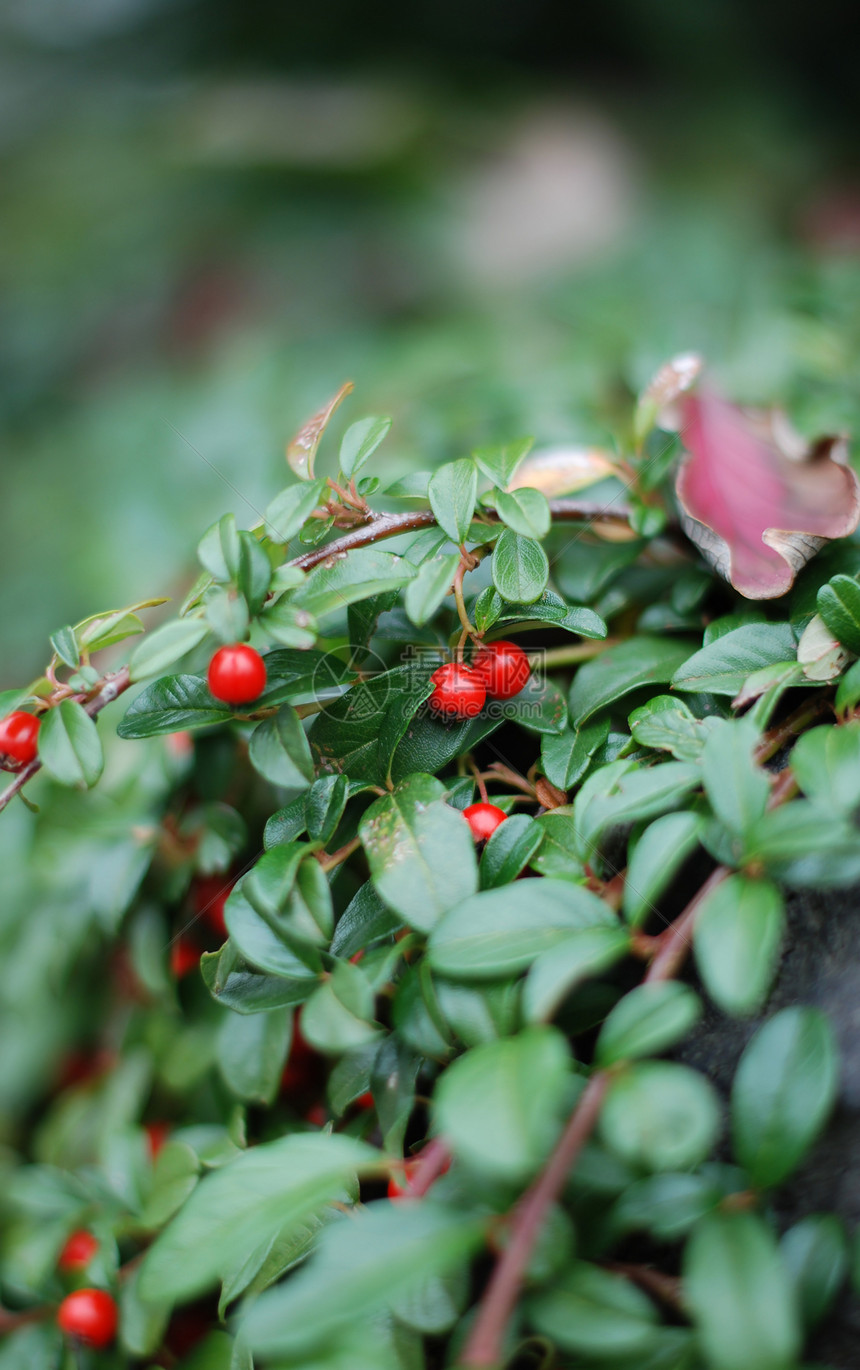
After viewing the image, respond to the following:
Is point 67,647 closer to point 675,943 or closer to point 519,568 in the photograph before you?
point 519,568

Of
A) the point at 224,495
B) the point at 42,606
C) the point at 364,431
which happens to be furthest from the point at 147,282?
the point at 364,431

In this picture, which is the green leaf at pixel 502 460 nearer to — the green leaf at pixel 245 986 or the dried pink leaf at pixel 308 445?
the dried pink leaf at pixel 308 445

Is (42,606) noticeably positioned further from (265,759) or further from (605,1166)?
(605,1166)

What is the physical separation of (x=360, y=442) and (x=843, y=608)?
0.38m

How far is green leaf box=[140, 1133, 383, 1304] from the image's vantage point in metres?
0.42

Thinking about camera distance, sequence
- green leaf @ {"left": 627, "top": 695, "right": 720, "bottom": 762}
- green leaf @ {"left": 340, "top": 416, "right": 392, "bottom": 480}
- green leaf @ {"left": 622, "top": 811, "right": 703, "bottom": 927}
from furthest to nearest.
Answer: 1. green leaf @ {"left": 340, "top": 416, "right": 392, "bottom": 480}
2. green leaf @ {"left": 627, "top": 695, "right": 720, "bottom": 762}
3. green leaf @ {"left": 622, "top": 811, "right": 703, "bottom": 927}

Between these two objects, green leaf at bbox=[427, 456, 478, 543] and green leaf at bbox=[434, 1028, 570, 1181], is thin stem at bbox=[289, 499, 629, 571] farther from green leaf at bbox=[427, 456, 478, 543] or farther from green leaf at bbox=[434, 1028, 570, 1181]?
green leaf at bbox=[434, 1028, 570, 1181]

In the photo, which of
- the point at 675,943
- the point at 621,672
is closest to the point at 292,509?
the point at 621,672

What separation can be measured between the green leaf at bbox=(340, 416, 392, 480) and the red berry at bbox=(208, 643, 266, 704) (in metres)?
0.17

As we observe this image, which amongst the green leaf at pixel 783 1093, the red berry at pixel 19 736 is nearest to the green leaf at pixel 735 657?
the green leaf at pixel 783 1093

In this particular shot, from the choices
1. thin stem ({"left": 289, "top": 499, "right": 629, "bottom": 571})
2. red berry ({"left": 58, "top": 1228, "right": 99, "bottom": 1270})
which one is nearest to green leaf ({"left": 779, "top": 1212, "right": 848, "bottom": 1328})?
thin stem ({"left": 289, "top": 499, "right": 629, "bottom": 571})

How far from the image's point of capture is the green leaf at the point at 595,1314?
38 centimetres

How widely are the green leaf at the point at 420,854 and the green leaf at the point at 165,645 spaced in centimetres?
17

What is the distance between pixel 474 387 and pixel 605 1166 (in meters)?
1.11
